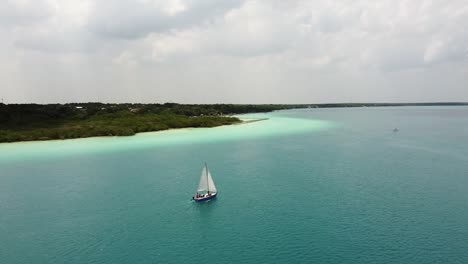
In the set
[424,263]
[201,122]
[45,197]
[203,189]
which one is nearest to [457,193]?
[424,263]

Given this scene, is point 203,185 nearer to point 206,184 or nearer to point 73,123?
point 206,184

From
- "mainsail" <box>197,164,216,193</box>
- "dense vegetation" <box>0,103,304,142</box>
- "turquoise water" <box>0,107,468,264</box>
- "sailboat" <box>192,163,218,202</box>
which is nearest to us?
"turquoise water" <box>0,107,468,264</box>

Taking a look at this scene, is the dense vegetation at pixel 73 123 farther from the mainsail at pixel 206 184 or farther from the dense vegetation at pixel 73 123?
the mainsail at pixel 206 184

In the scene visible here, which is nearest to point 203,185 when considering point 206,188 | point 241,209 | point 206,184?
point 206,184

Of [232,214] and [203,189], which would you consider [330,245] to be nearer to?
[232,214]

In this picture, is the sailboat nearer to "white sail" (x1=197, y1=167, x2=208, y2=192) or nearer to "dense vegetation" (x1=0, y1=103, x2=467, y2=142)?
"white sail" (x1=197, y1=167, x2=208, y2=192)

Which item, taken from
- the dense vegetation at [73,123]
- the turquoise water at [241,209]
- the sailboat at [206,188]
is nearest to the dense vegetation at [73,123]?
the dense vegetation at [73,123]

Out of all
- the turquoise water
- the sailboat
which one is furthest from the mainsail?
the turquoise water

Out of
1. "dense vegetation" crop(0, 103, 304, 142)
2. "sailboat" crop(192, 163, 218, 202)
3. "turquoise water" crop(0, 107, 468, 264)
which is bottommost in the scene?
"turquoise water" crop(0, 107, 468, 264)
